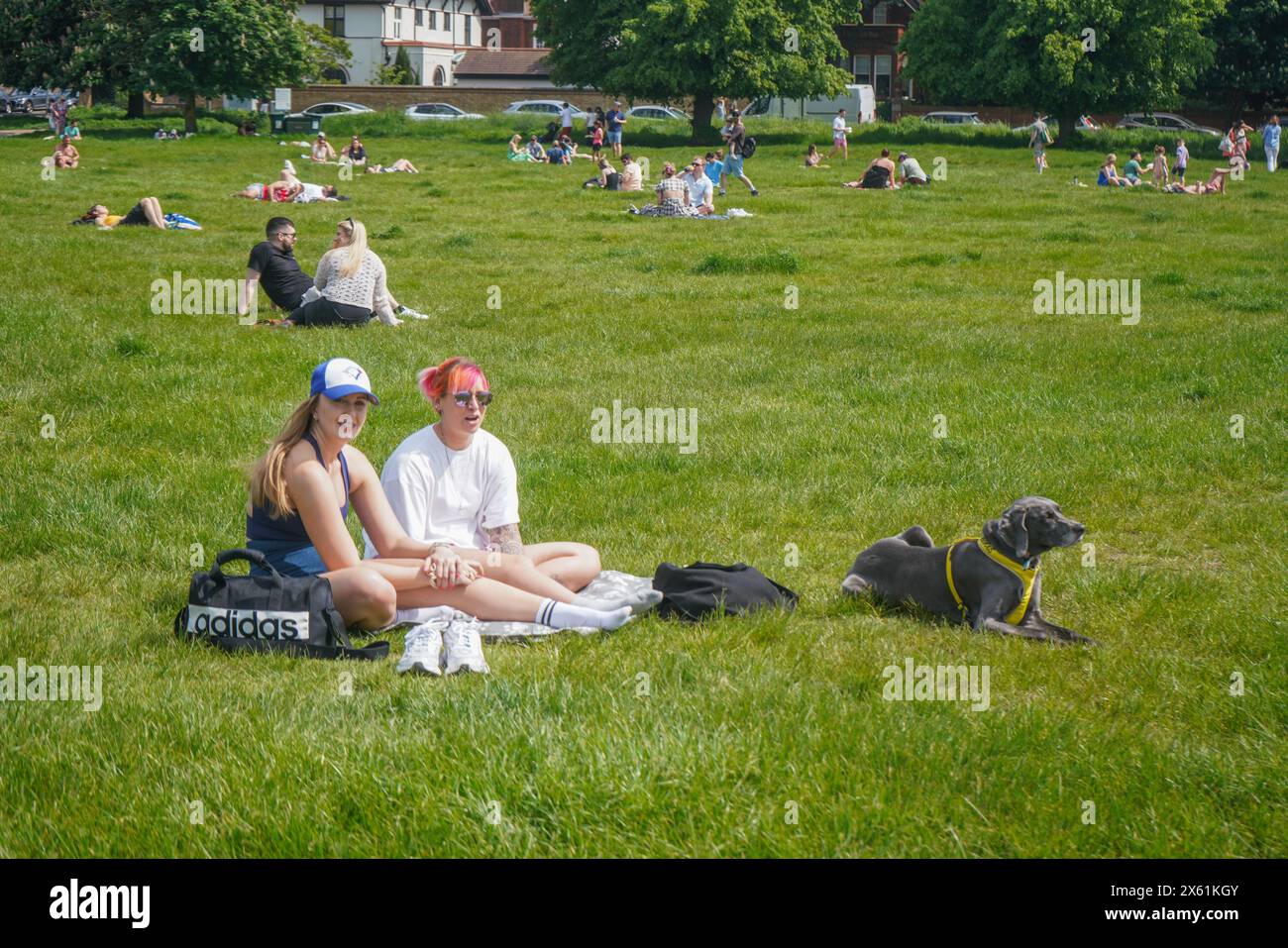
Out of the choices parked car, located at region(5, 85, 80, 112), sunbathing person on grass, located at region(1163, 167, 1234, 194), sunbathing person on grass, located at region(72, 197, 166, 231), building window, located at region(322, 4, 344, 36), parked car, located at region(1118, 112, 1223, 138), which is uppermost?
building window, located at region(322, 4, 344, 36)

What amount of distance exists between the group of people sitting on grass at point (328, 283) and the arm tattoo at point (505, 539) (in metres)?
8.26

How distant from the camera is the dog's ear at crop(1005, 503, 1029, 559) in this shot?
6.62 m

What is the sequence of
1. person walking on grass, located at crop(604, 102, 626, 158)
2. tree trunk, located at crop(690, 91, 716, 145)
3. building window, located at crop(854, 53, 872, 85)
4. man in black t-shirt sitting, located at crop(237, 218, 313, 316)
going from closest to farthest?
man in black t-shirt sitting, located at crop(237, 218, 313, 316) < person walking on grass, located at crop(604, 102, 626, 158) < tree trunk, located at crop(690, 91, 716, 145) < building window, located at crop(854, 53, 872, 85)

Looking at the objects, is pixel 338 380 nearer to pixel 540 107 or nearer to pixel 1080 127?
pixel 1080 127

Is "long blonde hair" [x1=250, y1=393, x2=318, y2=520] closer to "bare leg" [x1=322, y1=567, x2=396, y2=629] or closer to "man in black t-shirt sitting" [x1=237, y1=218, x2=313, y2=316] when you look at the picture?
"bare leg" [x1=322, y1=567, x2=396, y2=629]

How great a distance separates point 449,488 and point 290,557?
883 millimetres

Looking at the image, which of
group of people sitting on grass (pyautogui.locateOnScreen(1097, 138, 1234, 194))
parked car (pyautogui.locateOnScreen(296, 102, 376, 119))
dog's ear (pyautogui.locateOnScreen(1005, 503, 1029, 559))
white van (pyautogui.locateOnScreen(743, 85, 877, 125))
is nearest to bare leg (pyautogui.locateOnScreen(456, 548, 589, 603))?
dog's ear (pyautogui.locateOnScreen(1005, 503, 1029, 559))

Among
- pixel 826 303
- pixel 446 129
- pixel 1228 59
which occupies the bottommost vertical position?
pixel 826 303

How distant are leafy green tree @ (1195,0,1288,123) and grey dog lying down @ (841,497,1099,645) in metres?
60.4

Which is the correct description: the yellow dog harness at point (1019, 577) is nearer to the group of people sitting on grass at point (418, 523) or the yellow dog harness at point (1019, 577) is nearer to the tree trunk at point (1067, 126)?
the group of people sitting on grass at point (418, 523)
